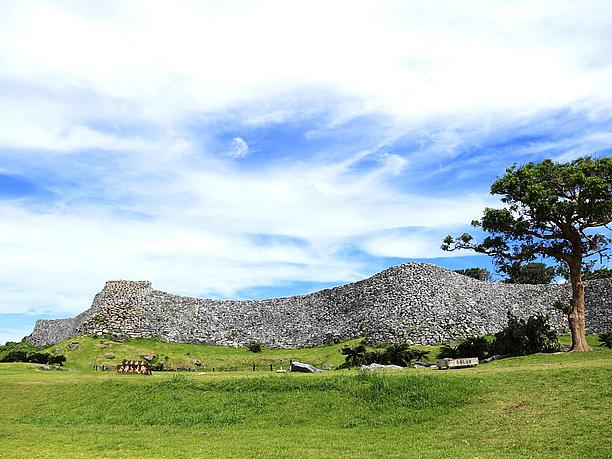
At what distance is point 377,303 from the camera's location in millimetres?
44531

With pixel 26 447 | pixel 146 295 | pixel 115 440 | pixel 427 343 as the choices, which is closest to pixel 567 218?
pixel 427 343

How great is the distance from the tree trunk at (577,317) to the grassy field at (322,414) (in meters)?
1.76

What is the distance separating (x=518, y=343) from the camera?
29.5m

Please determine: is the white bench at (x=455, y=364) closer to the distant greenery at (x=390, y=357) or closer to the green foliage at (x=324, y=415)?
the green foliage at (x=324, y=415)

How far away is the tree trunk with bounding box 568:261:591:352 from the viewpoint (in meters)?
28.4

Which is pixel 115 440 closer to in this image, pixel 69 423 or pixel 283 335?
pixel 69 423

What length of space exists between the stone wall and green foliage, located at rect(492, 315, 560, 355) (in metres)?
9.10

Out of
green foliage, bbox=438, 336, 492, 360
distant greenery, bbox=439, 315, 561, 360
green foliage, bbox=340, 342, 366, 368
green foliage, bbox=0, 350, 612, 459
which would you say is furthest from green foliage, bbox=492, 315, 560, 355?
green foliage, bbox=340, 342, 366, 368

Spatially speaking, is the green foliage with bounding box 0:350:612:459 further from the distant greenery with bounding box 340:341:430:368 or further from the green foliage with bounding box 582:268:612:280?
the green foliage with bounding box 582:268:612:280

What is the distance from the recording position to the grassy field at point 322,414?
1502 centimetres

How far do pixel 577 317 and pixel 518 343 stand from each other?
3259 mm

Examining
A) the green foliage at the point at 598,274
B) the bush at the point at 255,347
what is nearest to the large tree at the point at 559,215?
the bush at the point at 255,347

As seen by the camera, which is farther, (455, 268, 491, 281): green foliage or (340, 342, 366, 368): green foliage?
(455, 268, 491, 281): green foliage

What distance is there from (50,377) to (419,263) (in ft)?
97.3
